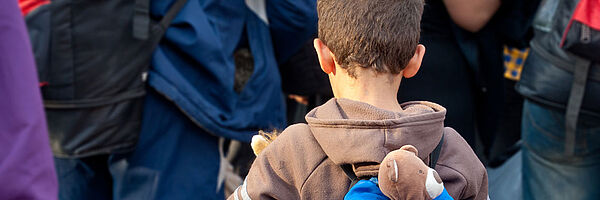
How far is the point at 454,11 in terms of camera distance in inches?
106

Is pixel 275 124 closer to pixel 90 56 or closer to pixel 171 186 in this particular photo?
pixel 171 186

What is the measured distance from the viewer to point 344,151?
1427 millimetres

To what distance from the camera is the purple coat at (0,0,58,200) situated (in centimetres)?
160

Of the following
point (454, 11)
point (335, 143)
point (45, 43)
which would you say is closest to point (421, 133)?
point (335, 143)

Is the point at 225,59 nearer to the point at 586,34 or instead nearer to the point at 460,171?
the point at 586,34

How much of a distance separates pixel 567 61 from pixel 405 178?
5.16 feet

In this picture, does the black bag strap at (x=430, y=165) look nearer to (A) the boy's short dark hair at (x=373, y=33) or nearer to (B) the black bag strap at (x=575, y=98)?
(A) the boy's short dark hair at (x=373, y=33)

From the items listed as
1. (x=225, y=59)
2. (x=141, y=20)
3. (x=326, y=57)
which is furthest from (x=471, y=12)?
(x=326, y=57)

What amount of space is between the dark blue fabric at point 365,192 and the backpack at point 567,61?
141 centimetres

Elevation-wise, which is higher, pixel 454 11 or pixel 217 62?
pixel 454 11

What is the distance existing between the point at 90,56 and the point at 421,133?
4.74 ft

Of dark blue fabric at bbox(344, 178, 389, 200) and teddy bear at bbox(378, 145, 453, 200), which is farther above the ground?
teddy bear at bbox(378, 145, 453, 200)

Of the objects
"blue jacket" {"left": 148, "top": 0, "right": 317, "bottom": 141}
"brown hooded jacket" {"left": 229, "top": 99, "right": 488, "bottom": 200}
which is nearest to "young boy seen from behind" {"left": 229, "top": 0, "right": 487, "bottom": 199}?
"brown hooded jacket" {"left": 229, "top": 99, "right": 488, "bottom": 200}

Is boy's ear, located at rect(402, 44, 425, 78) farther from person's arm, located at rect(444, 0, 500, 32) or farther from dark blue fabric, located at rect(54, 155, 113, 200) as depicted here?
dark blue fabric, located at rect(54, 155, 113, 200)
